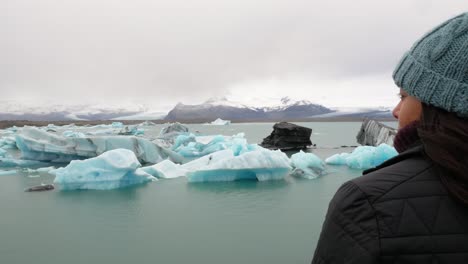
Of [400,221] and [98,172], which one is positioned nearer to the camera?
[400,221]

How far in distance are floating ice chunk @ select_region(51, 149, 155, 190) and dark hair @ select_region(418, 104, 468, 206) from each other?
652 centimetres

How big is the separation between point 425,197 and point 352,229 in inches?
6.0

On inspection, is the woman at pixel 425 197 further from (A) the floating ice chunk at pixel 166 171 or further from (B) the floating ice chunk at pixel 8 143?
(B) the floating ice chunk at pixel 8 143

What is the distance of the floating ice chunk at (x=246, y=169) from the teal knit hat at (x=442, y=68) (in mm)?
6474

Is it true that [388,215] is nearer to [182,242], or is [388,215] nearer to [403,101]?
[403,101]

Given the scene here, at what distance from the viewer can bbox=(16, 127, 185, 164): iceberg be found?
10367 mm

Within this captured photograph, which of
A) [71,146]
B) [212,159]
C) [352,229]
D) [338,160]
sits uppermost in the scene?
[352,229]

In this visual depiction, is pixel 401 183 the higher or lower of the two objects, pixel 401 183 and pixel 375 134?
the higher

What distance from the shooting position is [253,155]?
23.8 feet

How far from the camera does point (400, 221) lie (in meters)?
0.66

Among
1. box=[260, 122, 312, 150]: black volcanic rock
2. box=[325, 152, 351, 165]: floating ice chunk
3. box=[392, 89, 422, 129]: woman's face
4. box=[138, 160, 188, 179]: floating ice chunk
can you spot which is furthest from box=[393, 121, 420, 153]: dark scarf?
box=[260, 122, 312, 150]: black volcanic rock

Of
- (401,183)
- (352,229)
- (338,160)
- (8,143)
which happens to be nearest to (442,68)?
(401,183)

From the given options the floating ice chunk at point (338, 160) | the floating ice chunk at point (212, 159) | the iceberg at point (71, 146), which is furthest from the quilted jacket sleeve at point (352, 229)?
the iceberg at point (71, 146)

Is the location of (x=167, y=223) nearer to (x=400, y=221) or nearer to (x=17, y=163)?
(x=400, y=221)
